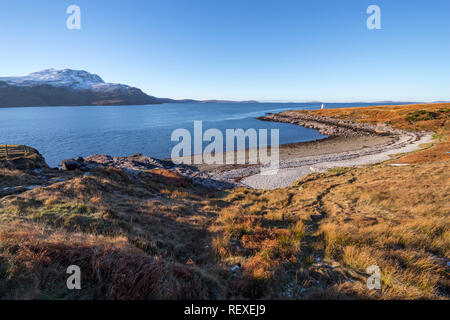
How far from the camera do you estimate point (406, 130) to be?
5403 centimetres

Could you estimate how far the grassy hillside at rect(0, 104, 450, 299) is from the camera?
3688 mm

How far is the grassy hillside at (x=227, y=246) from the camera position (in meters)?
3.69

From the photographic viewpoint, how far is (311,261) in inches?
214

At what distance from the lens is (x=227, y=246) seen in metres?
6.39

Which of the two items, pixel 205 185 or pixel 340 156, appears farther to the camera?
pixel 340 156

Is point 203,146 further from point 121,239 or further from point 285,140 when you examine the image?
point 121,239

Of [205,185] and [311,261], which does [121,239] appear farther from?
[205,185]
